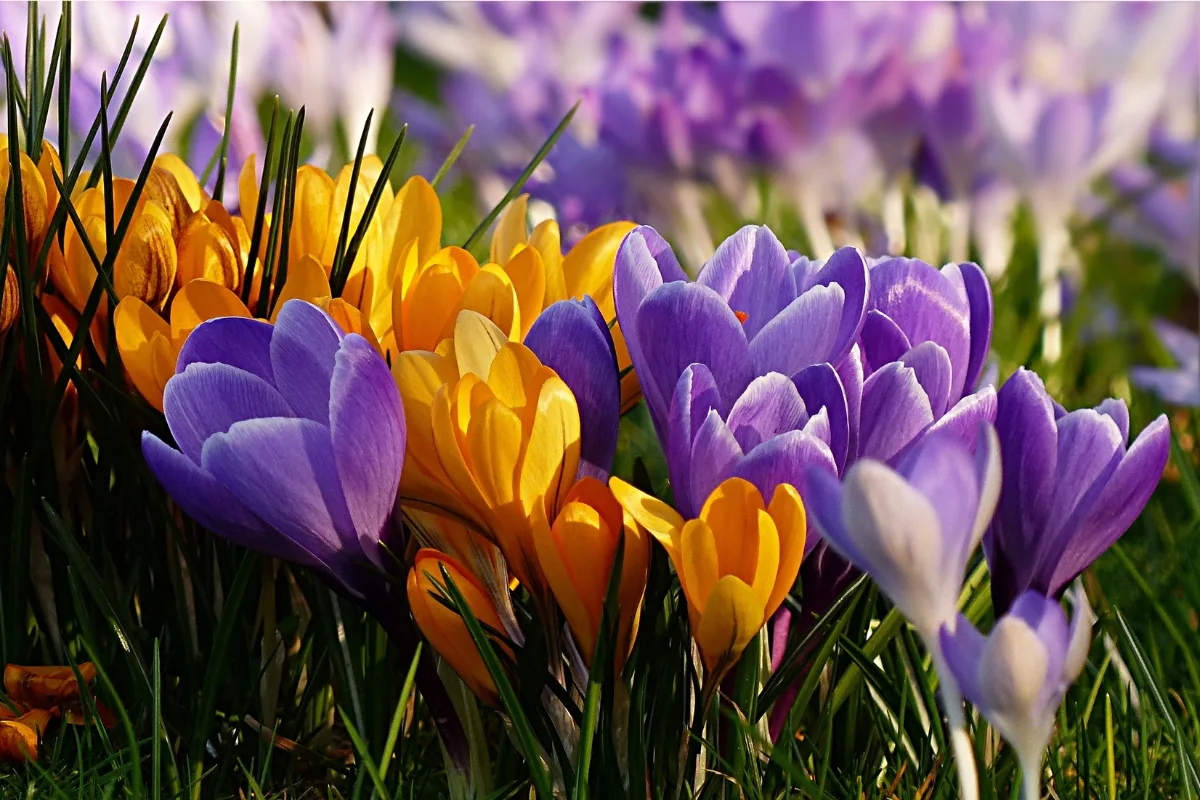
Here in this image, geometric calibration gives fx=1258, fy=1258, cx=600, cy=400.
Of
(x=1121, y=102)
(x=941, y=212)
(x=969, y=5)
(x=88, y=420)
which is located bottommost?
(x=88, y=420)

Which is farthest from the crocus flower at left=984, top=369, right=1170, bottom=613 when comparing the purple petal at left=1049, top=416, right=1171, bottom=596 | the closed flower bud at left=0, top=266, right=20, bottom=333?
the closed flower bud at left=0, top=266, right=20, bottom=333

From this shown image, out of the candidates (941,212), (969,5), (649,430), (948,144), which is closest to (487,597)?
(649,430)

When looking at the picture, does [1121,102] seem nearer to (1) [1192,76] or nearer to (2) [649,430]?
(1) [1192,76]

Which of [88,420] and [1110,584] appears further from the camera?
[1110,584]

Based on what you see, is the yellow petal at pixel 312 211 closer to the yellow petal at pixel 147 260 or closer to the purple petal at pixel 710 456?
the yellow petal at pixel 147 260

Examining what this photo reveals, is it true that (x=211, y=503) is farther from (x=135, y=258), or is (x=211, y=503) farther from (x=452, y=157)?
(x=452, y=157)

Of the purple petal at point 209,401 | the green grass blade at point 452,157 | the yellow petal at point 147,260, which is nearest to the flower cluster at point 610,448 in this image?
the purple petal at point 209,401

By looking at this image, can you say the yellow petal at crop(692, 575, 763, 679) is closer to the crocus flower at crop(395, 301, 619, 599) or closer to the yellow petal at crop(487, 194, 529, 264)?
the crocus flower at crop(395, 301, 619, 599)
